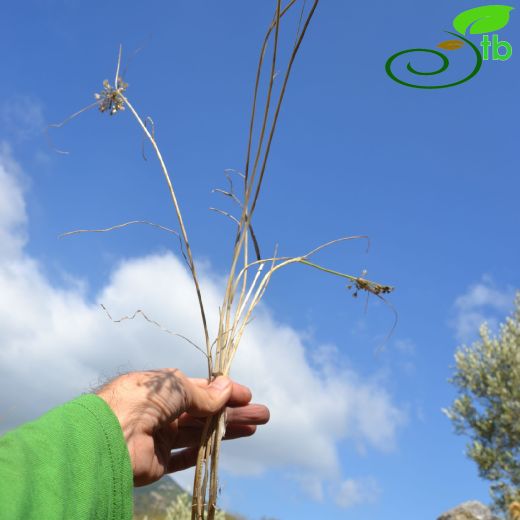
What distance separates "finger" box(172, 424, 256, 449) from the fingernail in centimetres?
24

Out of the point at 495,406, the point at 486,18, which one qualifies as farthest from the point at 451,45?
the point at 495,406

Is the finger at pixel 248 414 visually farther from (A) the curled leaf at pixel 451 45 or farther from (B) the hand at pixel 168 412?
(A) the curled leaf at pixel 451 45

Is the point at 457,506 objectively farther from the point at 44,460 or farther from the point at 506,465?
the point at 44,460

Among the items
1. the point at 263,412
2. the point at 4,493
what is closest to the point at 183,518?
the point at 263,412

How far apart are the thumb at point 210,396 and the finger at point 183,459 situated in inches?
12.6

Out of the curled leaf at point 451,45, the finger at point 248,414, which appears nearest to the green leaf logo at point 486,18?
the curled leaf at point 451,45

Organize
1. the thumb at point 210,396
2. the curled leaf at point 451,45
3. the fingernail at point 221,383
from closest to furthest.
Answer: the thumb at point 210,396 < the fingernail at point 221,383 < the curled leaf at point 451,45

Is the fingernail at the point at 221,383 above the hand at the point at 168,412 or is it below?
above

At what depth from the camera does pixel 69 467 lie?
1.56m

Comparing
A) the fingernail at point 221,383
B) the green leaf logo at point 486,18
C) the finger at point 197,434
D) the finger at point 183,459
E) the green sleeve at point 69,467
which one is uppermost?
the green leaf logo at point 486,18

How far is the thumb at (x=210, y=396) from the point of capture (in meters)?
2.31

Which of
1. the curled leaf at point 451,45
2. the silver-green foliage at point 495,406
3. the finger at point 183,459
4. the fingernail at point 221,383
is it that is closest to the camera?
the fingernail at point 221,383

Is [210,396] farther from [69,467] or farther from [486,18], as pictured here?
[486,18]

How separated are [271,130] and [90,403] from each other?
1463mm
